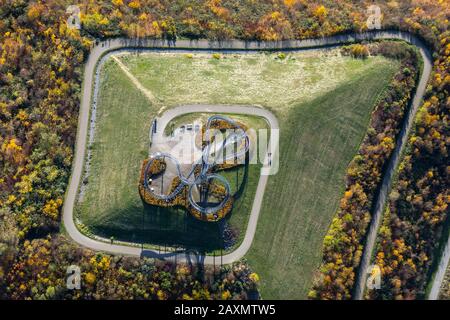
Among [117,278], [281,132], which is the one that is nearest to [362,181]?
[281,132]

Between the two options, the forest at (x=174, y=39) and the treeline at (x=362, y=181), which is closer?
the forest at (x=174, y=39)

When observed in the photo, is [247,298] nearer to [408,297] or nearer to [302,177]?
[302,177]

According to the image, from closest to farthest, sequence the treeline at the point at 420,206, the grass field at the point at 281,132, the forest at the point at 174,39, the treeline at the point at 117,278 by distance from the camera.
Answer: the treeline at the point at 117,278 → the forest at the point at 174,39 → the grass field at the point at 281,132 → the treeline at the point at 420,206

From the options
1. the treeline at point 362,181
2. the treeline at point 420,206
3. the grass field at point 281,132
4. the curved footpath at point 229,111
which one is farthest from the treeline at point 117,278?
the treeline at point 420,206

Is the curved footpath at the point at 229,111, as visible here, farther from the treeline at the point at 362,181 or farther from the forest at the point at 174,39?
the treeline at the point at 362,181

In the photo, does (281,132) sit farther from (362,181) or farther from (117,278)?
(117,278)

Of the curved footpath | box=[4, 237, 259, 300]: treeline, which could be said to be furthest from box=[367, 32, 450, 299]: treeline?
box=[4, 237, 259, 300]: treeline

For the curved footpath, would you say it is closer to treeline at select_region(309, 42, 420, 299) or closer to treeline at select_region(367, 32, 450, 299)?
treeline at select_region(367, 32, 450, 299)
